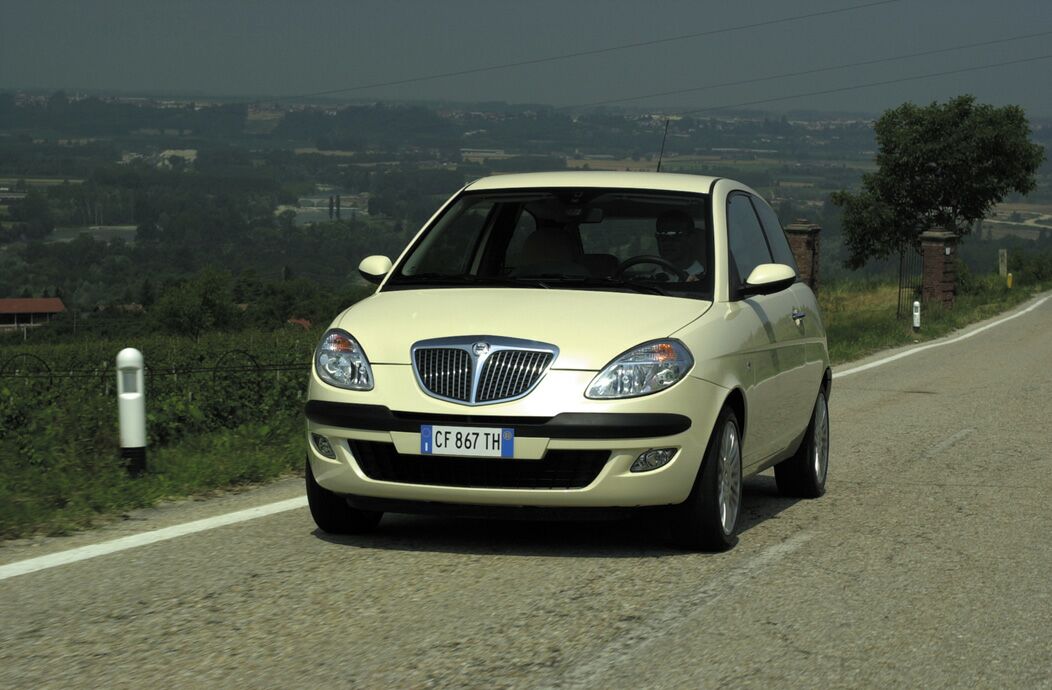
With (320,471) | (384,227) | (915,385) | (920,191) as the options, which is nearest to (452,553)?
(320,471)

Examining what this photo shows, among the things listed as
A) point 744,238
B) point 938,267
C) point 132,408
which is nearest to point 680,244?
point 744,238

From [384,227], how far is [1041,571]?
458 ft

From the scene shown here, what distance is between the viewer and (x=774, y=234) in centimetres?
859

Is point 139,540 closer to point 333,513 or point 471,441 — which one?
point 333,513

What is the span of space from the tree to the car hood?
6096 centimetres

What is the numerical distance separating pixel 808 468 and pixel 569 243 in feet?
6.50

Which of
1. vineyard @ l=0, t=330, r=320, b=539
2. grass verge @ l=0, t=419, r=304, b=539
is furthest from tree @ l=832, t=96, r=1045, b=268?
grass verge @ l=0, t=419, r=304, b=539

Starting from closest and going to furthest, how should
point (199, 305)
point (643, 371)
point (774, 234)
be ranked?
point (643, 371), point (774, 234), point (199, 305)

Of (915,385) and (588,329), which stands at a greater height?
(588,329)

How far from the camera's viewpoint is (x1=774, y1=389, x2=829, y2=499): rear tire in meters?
8.35

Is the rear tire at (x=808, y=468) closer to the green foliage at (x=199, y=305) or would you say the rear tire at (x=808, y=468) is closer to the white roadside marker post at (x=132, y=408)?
the white roadside marker post at (x=132, y=408)

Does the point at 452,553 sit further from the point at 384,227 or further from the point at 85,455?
the point at 384,227

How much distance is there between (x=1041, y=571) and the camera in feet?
20.9

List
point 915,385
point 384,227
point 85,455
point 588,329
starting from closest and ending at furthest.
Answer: point 588,329, point 85,455, point 915,385, point 384,227
